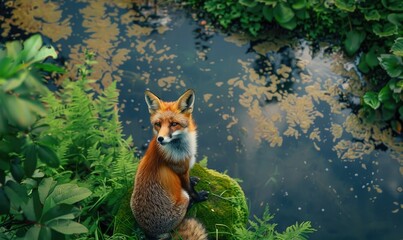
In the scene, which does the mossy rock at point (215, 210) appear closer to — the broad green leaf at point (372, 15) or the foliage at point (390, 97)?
the foliage at point (390, 97)

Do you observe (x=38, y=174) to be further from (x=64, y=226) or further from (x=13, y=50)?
(x=13, y=50)

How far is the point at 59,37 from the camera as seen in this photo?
20.4 ft

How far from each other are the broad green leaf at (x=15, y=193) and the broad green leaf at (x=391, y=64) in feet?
14.3

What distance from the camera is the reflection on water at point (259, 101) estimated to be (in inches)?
196

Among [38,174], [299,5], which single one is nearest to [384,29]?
[299,5]

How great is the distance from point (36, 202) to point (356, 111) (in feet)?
14.4

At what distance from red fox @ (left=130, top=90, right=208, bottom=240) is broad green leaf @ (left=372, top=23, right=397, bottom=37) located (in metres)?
3.13

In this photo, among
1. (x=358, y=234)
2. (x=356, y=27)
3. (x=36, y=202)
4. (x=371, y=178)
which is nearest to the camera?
(x=36, y=202)

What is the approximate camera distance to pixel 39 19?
6379 millimetres

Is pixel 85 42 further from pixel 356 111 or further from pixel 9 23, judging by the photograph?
pixel 356 111

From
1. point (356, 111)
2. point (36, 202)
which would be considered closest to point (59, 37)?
point (356, 111)

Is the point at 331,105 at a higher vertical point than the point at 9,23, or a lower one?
lower

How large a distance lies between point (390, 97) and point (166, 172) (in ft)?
10.0

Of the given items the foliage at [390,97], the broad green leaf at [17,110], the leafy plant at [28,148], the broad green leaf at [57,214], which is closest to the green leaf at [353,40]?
the foliage at [390,97]
